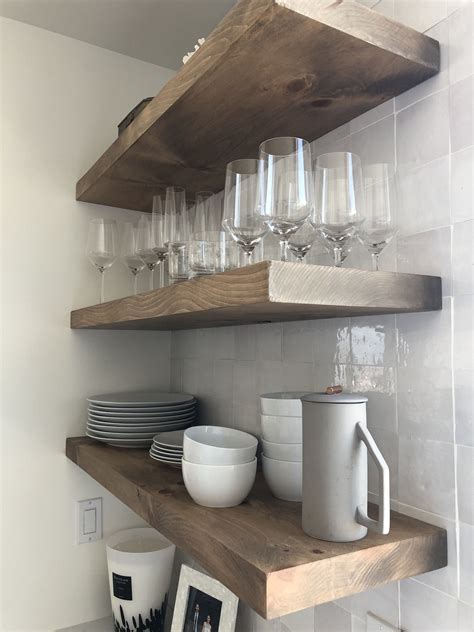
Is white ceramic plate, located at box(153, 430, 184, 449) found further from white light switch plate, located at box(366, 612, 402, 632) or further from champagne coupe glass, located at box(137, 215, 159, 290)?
white light switch plate, located at box(366, 612, 402, 632)

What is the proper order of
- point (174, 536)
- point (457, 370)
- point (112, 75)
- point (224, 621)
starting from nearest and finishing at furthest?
point (457, 370) → point (174, 536) → point (224, 621) → point (112, 75)

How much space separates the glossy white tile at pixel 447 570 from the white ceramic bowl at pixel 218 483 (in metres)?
0.30

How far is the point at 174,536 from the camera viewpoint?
0.85 metres

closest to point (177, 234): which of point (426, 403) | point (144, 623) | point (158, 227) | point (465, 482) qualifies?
point (158, 227)

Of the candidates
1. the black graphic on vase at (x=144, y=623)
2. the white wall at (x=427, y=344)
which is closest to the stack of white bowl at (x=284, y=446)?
the white wall at (x=427, y=344)

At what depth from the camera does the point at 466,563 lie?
0.72m

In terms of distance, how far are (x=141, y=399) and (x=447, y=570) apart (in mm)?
984

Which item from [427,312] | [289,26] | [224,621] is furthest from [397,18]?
[224,621]

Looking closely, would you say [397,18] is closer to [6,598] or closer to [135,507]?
[135,507]

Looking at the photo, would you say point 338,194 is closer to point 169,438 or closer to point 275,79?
point 275,79

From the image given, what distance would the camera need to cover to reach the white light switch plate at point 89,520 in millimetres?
1492

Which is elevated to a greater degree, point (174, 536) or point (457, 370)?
point (457, 370)

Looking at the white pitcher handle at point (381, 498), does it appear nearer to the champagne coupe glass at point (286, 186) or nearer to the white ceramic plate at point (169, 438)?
the champagne coupe glass at point (286, 186)

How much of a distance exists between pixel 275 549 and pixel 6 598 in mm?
1041
